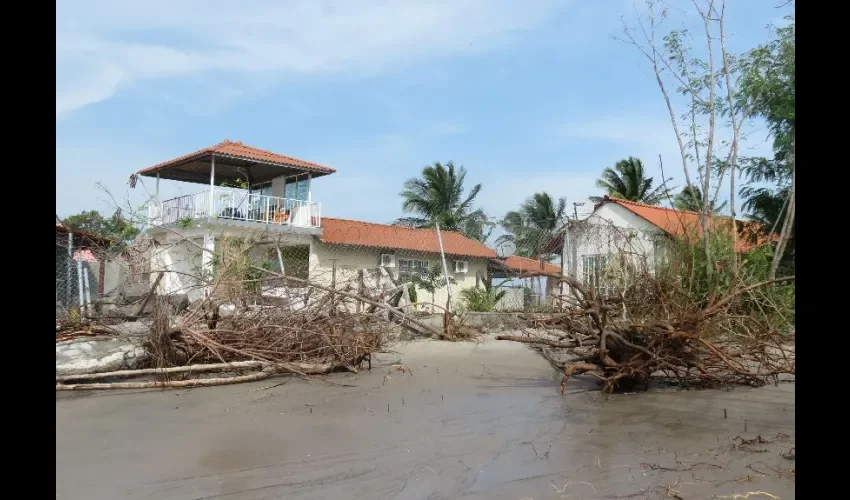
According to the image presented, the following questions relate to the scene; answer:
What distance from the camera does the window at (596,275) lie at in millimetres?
7962

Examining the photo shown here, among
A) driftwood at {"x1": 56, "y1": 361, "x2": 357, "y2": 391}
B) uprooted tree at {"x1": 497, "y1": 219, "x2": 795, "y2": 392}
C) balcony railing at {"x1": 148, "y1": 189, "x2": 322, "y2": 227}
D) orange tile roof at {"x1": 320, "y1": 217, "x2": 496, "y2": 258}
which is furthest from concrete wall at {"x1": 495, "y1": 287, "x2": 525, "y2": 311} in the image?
driftwood at {"x1": 56, "y1": 361, "x2": 357, "y2": 391}

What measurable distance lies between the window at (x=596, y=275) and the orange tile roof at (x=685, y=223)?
4.55 ft

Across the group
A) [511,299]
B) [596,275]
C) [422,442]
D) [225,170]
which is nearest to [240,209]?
[225,170]

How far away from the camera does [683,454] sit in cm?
467

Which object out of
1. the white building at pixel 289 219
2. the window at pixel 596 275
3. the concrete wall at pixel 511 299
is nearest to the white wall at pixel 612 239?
the window at pixel 596 275

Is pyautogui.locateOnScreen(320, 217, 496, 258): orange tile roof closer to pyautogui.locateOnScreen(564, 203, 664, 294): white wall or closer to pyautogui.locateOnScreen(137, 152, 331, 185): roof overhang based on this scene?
pyautogui.locateOnScreen(137, 152, 331, 185): roof overhang

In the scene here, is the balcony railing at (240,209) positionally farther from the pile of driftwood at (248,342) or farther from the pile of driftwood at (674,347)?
the pile of driftwood at (674,347)

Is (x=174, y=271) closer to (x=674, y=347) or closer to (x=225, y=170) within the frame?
(x=674, y=347)

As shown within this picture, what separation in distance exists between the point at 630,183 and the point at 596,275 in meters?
23.1

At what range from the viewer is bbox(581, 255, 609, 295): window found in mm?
7962

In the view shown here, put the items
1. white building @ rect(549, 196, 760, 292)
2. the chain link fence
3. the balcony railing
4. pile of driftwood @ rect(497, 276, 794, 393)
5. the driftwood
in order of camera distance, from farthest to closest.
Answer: the balcony railing, white building @ rect(549, 196, 760, 292), the chain link fence, the driftwood, pile of driftwood @ rect(497, 276, 794, 393)

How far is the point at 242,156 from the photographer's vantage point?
20.1 meters

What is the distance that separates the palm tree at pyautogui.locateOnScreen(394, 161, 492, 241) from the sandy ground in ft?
75.7
